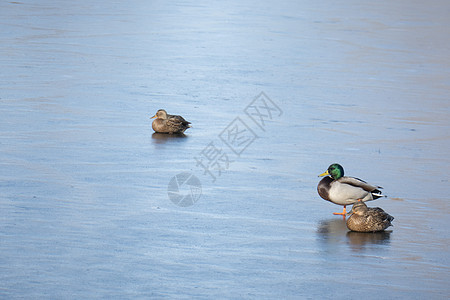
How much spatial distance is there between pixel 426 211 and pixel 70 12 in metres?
21.9

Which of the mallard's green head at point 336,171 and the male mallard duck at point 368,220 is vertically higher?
the mallard's green head at point 336,171

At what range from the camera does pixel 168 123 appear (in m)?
14.2

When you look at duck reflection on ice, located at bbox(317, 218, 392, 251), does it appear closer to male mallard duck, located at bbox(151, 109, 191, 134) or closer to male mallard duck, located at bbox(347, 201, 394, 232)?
male mallard duck, located at bbox(347, 201, 394, 232)

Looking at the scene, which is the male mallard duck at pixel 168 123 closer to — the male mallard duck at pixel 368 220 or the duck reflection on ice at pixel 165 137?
the duck reflection on ice at pixel 165 137

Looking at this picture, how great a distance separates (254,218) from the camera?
9867 millimetres

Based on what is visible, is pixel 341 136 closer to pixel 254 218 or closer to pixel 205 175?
pixel 205 175

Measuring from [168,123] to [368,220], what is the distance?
17.6 feet

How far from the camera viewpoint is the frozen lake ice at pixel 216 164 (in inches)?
319

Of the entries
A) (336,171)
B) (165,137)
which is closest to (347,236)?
(336,171)

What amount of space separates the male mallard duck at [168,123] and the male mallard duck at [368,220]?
516 cm

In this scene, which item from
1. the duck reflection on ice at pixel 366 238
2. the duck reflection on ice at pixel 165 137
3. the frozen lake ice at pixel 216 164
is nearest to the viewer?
the frozen lake ice at pixel 216 164

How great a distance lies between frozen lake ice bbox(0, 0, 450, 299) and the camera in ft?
26.6

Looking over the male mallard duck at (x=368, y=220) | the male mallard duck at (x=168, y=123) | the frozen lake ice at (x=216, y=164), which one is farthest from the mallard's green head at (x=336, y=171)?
the male mallard duck at (x=168, y=123)

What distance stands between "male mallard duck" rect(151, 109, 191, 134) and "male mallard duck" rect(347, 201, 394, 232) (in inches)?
203
